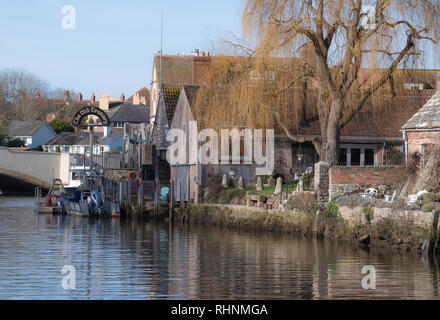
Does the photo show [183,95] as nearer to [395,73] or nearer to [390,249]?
[395,73]

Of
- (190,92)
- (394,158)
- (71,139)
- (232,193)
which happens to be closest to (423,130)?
(394,158)

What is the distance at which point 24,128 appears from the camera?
99938mm

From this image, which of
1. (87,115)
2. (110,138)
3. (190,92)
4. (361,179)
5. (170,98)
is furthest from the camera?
(110,138)

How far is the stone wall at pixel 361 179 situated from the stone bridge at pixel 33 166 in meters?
48.2

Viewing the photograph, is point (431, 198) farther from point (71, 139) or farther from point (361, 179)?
point (71, 139)

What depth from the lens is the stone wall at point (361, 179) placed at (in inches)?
1203

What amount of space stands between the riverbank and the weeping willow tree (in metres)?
3.63

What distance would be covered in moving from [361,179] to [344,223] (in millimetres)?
3282

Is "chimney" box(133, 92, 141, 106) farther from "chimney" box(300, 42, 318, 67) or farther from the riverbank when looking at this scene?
"chimney" box(300, 42, 318, 67)

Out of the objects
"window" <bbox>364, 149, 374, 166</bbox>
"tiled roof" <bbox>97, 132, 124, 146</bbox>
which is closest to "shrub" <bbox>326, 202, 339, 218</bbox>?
"window" <bbox>364, 149, 374, 166</bbox>

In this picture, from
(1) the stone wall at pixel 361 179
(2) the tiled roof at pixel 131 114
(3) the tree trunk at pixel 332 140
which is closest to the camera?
(1) the stone wall at pixel 361 179

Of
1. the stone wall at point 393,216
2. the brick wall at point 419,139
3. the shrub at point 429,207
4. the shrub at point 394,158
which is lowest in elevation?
the stone wall at point 393,216

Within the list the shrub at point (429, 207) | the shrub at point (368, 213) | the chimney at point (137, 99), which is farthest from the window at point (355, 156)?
the chimney at point (137, 99)

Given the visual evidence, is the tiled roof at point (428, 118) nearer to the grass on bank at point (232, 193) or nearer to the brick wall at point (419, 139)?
the brick wall at point (419, 139)
